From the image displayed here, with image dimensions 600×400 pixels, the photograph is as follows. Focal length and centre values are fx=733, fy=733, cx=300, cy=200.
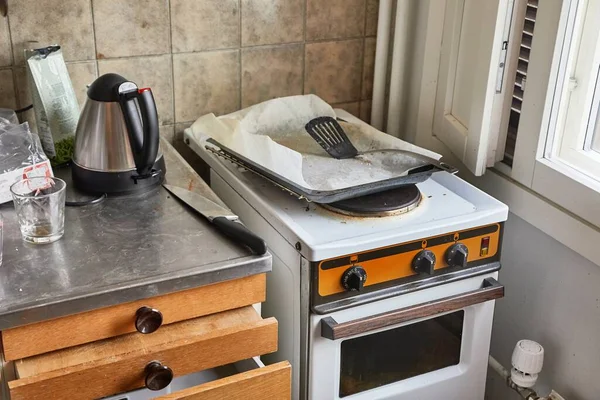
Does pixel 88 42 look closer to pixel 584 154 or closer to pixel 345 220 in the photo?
pixel 345 220

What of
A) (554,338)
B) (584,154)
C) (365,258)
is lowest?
(554,338)

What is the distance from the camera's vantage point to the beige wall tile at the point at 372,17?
192 cm

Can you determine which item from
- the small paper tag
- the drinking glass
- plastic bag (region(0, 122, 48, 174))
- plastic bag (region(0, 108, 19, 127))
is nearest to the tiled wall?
plastic bag (region(0, 108, 19, 127))

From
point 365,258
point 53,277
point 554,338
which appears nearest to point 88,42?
point 53,277

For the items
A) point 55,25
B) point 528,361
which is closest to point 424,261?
point 528,361

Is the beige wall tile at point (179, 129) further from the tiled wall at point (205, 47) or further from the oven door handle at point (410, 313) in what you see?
the oven door handle at point (410, 313)

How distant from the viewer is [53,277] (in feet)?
3.78

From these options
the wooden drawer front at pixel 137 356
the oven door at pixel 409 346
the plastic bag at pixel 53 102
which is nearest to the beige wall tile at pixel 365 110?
the oven door at pixel 409 346

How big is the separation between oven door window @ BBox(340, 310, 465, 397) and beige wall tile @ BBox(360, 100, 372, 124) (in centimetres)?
69

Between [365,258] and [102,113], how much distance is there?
1.82 ft

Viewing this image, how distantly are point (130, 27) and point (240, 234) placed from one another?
681mm

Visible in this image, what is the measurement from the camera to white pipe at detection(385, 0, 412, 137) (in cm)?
187

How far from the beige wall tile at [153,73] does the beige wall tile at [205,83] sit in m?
0.02

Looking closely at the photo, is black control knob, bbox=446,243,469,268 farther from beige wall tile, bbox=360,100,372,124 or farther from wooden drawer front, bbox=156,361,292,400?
beige wall tile, bbox=360,100,372,124
